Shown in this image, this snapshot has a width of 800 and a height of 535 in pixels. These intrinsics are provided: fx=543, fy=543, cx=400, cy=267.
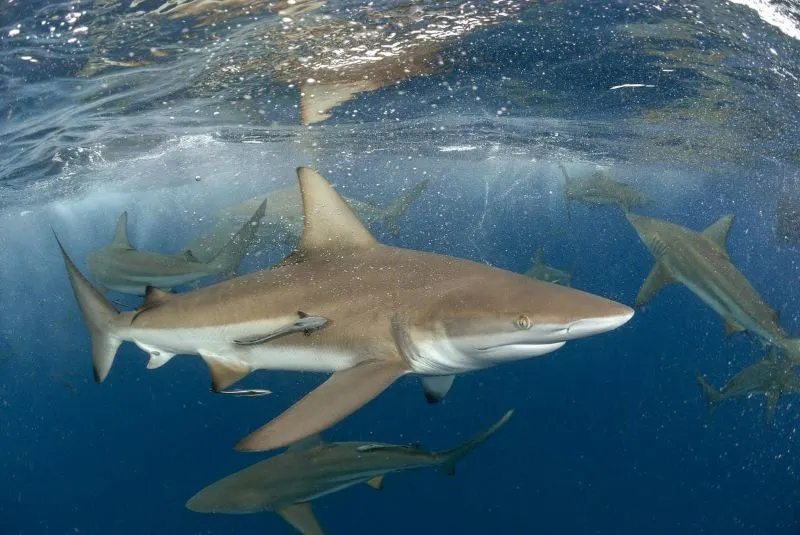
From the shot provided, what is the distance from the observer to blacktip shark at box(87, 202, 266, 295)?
25.4 ft

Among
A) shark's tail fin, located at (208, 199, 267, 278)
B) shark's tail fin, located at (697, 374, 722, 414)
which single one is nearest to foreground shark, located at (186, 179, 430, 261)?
shark's tail fin, located at (208, 199, 267, 278)

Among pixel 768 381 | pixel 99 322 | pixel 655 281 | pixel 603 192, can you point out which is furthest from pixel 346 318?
pixel 603 192

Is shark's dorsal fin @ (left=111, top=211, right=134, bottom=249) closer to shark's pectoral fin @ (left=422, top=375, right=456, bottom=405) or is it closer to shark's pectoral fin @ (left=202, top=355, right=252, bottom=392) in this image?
shark's pectoral fin @ (left=202, top=355, right=252, bottom=392)

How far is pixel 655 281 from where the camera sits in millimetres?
7641

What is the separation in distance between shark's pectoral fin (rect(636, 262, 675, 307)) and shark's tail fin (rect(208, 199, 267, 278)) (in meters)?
5.43

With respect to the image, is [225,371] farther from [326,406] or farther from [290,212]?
[290,212]

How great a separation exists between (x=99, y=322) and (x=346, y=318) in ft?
8.07

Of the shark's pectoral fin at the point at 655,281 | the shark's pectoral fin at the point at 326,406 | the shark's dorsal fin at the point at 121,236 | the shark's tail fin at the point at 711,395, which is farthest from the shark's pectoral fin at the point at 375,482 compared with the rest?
the shark's tail fin at the point at 711,395

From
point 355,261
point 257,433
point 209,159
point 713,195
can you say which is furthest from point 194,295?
point 713,195

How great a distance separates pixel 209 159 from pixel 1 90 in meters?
14.2

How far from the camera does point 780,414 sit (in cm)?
5003

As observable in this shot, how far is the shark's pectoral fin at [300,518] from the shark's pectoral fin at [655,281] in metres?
5.16

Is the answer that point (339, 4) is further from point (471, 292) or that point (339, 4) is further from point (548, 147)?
point (548, 147)

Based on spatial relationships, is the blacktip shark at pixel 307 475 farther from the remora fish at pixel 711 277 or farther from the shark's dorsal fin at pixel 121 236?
the shark's dorsal fin at pixel 121 236
